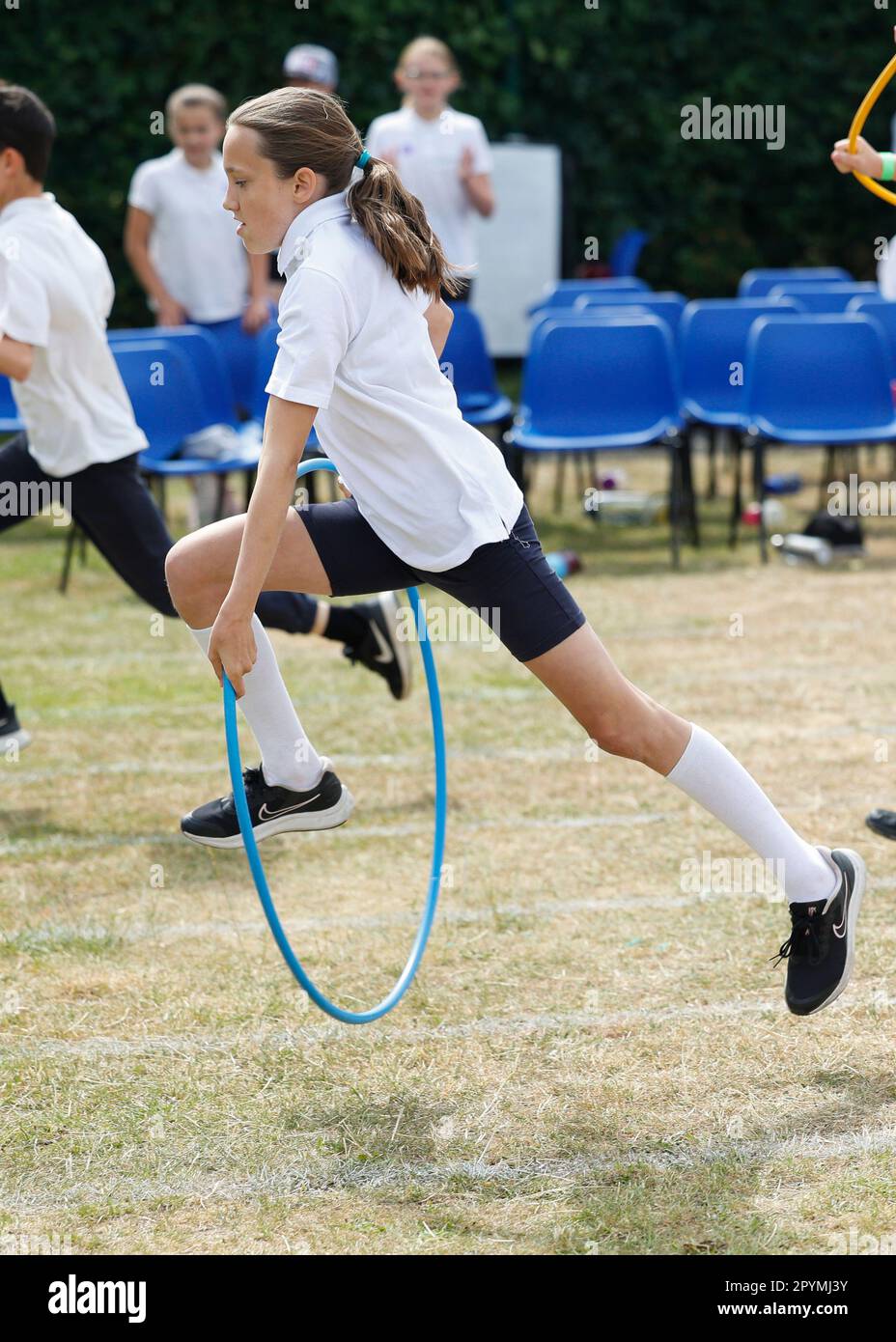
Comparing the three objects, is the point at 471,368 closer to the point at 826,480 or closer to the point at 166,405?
the point at 166,405

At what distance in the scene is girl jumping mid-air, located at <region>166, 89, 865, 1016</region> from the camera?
313cm

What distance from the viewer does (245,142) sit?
3.17 meters

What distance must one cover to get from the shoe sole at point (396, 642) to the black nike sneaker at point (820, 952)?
205 centimetres

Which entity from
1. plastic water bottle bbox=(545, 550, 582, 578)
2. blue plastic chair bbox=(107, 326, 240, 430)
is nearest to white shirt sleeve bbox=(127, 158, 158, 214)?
blue plastic chair bbox=(107, 326, 240, 430)

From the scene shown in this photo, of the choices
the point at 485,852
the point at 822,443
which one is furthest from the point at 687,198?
the point at 485,852

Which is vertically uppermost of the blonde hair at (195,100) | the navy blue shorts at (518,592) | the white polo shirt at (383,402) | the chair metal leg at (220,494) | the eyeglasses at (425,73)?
the eyeglasses at (425,73)

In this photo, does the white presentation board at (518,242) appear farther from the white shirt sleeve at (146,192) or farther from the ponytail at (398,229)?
the ponytail at (398,229)

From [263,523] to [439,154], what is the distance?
6.95 m

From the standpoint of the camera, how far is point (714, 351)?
9938 mm

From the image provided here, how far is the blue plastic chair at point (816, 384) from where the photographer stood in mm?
8914

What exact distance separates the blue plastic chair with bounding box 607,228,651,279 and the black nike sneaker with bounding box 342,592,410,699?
10.7 meters

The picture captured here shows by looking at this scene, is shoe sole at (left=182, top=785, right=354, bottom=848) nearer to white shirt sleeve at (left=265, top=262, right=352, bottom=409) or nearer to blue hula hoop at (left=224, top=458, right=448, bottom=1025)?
blue hula hoop at (left=224, top=458, right=448, bottom=1025)

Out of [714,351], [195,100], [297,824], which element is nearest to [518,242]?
[714,351]

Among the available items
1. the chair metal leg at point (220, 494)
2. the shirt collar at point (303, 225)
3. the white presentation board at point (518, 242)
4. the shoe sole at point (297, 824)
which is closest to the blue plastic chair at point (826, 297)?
the chair metal leg at point (220, 494)
